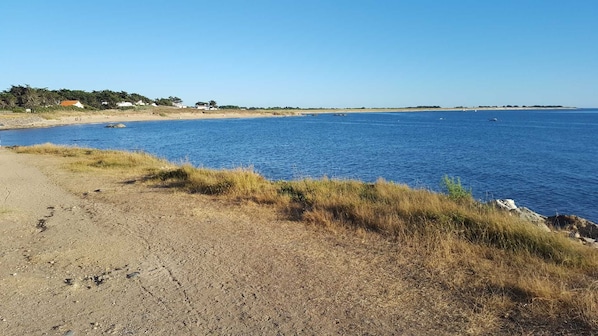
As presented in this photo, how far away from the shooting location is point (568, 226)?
39.3ft

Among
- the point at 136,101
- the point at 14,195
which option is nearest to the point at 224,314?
the point at 14,195

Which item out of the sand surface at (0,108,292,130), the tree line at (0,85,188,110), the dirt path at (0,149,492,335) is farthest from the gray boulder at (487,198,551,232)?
the tree line at (0,85,188,110)

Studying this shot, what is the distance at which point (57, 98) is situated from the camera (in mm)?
131625

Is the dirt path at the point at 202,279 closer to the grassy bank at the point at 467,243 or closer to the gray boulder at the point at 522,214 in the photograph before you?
the grassy bank at the point at 467,243

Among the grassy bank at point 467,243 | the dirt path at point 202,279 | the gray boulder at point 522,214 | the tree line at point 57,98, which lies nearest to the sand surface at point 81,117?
the tree line at point 57,98

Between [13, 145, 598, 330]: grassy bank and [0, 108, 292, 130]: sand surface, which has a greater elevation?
[13, 145, 598, 330]: grassy bank

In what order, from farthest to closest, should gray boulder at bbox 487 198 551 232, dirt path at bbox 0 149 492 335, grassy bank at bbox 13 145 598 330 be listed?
1. gray boulder at bbox 487 198 551 232
2. grassy bank at bbox 13 145 598 330
3. dirt path at bbox 0 149 492 335

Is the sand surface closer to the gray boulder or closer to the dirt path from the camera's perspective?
the dirt path

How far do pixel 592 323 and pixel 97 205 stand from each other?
11.0m

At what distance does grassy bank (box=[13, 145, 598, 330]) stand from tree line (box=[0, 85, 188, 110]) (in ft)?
364

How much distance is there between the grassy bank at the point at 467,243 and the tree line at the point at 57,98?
11088 cm

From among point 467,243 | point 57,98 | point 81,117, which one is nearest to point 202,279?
point 467,243

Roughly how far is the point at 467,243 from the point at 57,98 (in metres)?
150

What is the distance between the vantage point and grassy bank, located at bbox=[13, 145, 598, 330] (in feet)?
16.4
